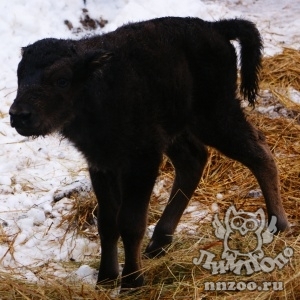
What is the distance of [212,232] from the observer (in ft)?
16.1

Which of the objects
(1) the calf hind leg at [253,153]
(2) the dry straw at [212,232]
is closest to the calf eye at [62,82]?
(2) the dry straw at [212,232]

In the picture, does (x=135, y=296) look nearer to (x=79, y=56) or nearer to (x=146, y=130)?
(x=146, y=130)

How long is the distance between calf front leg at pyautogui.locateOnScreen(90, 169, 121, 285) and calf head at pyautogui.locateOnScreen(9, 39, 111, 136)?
625 mm

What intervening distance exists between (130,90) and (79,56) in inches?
17.6

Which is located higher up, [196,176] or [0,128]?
[196,176]

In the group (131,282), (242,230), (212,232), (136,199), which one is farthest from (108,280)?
(242,230)

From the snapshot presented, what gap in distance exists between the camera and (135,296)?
4.36 m

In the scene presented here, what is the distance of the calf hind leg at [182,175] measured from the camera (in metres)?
5.08

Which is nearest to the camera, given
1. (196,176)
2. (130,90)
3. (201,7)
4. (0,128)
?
(130,90)

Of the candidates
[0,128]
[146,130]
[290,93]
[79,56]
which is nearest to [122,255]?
[146,130]

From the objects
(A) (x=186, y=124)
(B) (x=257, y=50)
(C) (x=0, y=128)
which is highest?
(B) (x=257, y=50)

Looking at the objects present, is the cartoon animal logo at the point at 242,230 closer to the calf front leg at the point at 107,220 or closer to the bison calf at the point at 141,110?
the bison calf at the point at 141,110

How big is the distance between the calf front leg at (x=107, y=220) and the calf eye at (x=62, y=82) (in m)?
0.80

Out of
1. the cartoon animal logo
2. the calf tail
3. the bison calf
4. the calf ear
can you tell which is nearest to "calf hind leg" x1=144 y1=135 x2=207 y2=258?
the bison calf
